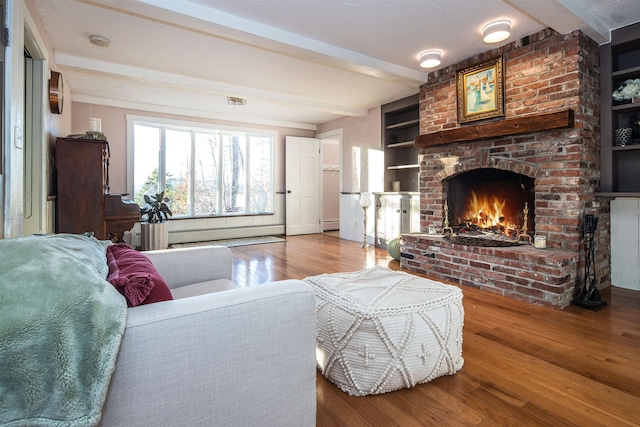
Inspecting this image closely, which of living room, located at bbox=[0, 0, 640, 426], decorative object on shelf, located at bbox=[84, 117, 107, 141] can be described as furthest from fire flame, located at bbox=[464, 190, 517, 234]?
decorative object on shelf, located at bbox=[84, 117, 107, 141]

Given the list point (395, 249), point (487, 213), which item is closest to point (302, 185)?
point (395, 249)

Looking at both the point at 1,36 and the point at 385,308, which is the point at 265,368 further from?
the point at 1,36

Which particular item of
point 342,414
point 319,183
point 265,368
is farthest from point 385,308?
point 319,183

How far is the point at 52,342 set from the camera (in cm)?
71

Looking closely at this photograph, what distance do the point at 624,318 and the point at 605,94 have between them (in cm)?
194

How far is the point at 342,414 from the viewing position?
1396 mm

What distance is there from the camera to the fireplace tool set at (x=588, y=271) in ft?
8.63

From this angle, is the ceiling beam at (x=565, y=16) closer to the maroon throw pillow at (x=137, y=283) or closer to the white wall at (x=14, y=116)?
the maroon throw pillow at (x=137, y=283)

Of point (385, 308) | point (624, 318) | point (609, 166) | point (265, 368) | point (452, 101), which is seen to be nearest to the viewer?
point (265, 368)

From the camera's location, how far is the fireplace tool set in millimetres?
2631

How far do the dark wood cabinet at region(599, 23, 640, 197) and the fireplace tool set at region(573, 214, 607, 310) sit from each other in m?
0.36

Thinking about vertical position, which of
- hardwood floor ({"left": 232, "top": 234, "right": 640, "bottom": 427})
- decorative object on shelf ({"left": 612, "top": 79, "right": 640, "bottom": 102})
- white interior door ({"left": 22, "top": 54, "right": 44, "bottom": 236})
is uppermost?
decorative object on shelf ({"left": 612, "top": 79, "right": 640, "bottom": 102})

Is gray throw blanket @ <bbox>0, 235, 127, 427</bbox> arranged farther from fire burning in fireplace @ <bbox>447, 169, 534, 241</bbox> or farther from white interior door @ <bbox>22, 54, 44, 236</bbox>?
fire burning in fireplace @ <bbox>447, 169, 534, 241</bbox>

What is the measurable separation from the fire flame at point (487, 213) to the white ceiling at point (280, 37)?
1562 mm
